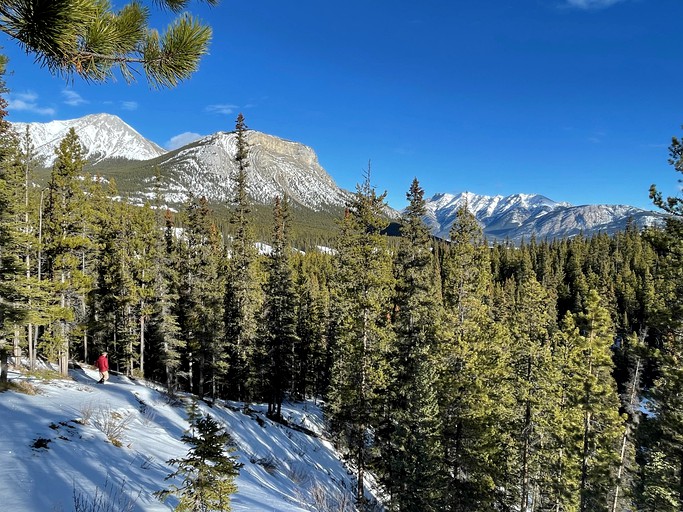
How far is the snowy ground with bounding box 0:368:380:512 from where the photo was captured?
5590 mm

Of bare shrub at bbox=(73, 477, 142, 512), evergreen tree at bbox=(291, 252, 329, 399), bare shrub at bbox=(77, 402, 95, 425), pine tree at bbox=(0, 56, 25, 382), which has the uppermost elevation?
pine tree at bbox=(0, 56, 25, 382)

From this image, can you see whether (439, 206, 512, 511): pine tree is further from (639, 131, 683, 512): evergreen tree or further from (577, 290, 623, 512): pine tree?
(639, 131, 683, 512): evergreen tree

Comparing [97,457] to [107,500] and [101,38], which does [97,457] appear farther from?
[101,38]

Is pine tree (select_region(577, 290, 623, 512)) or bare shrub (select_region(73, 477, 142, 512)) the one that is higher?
bare shrub (select_region(73, 477, 142, 512))

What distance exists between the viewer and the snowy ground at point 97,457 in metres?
5.59

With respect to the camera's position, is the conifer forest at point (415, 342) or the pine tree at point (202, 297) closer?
the conifer forest at point (415, 342)

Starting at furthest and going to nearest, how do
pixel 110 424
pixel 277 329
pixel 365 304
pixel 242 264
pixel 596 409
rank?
pixel 277 329, pixel 242 264, pixel 596 409, pixel 365 304, pixel 110 424

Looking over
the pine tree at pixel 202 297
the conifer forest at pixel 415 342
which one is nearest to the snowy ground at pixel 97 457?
the conifer forest at pixel 415 342

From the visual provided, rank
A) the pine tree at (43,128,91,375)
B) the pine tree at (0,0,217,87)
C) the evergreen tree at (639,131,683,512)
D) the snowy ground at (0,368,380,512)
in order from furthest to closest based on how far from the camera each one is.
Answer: the pine tree at (43,128,91,375)
the evergreen tree at (639,131,683,512)
the snowy ground at (0,368,380,512)
the pine tree at (0,0,217,87)

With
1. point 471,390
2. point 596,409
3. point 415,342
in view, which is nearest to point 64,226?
point 415,342

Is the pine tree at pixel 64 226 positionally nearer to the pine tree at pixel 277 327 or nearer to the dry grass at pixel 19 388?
the dry grass at pixel 19 388

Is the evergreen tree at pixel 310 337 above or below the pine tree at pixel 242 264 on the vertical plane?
below

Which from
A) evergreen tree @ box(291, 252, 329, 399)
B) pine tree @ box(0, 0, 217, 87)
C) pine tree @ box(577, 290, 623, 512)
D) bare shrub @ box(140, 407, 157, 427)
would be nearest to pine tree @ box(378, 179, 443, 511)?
pine tree @ box(577, 290, 623, 512)

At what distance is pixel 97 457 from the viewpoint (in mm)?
7328
